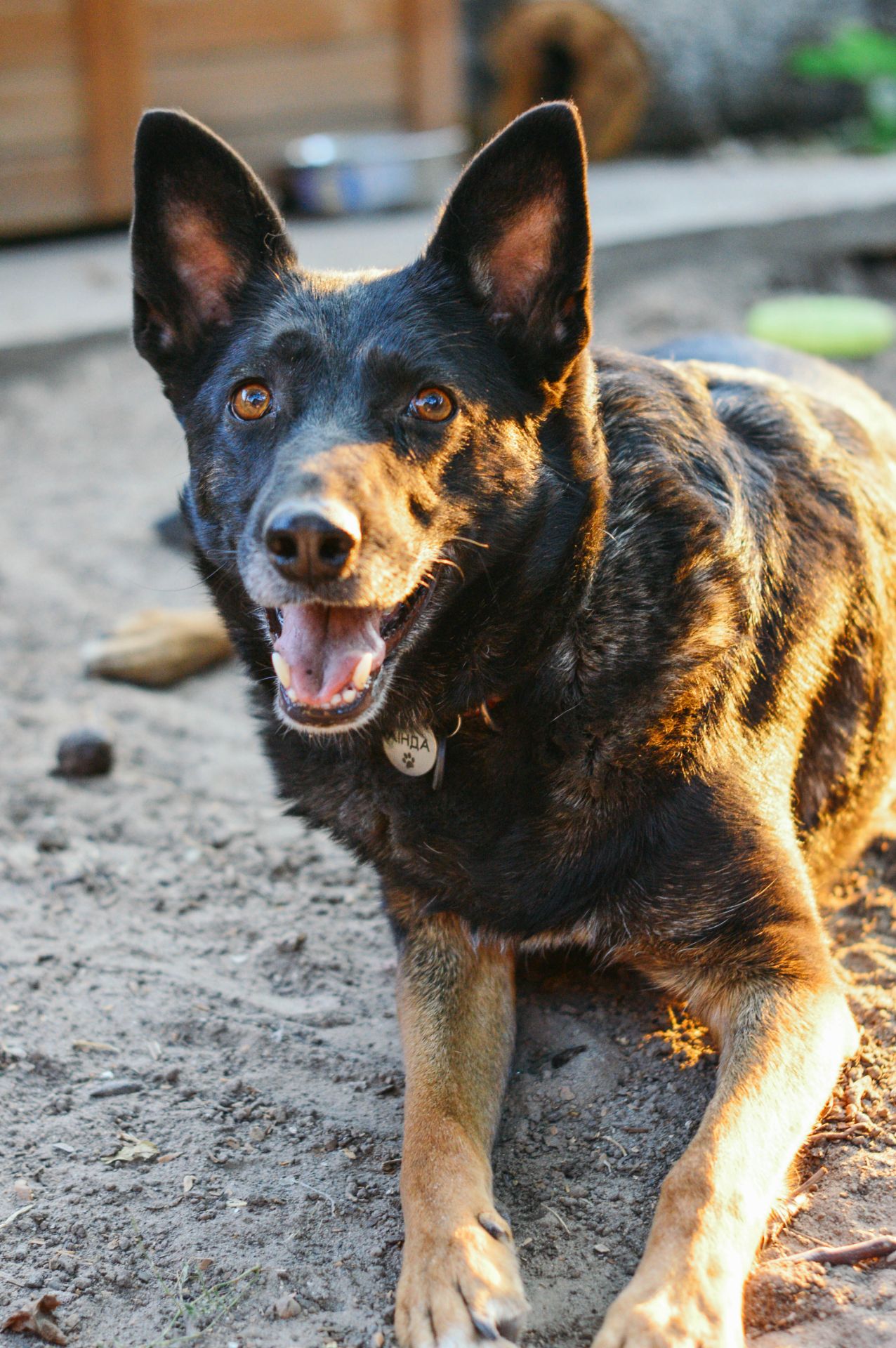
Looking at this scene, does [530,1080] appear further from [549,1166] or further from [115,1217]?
[115,1217]

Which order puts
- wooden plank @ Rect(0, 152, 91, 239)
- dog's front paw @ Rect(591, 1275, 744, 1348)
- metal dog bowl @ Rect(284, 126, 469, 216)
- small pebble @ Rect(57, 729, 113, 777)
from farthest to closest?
metal dog bowl @ Rect(284, 126, 469, 216), wooden plank @ Rect(0, 152, 91, 239), small pebble @ Rect(57, 729, 113, 777), dog's front paw @ Rect(591, 1275, 744, 1348)

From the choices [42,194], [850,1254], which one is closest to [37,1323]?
[850,1254]

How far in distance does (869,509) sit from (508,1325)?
2103mm

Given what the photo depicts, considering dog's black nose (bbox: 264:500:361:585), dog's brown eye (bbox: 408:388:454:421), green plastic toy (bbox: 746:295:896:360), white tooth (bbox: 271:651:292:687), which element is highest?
dog's brown eye (bbox: 408:388:454:421)

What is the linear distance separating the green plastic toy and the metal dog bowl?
296 cm

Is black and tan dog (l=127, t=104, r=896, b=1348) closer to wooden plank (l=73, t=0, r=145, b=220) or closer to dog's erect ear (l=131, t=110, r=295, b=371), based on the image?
dog's erect ear (l=131, t=110, r=295, b=371)

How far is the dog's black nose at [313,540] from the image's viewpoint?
228 cm

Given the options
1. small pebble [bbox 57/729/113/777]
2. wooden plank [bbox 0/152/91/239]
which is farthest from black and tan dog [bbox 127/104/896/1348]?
wooden plank [bbox 0/152/91/239]

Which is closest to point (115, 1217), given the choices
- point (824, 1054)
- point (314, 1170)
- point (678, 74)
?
point (314, 1170)

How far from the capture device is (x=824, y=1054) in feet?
8.09

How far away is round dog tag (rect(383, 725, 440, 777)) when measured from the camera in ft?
9.02

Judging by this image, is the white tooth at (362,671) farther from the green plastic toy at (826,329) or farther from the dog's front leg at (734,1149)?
the green plastic toy at (826,329)

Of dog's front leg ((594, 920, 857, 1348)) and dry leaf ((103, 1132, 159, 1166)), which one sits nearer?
dog's front leg ((594, 920, 857, 1348))

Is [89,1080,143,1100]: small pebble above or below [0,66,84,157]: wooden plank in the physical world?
below
